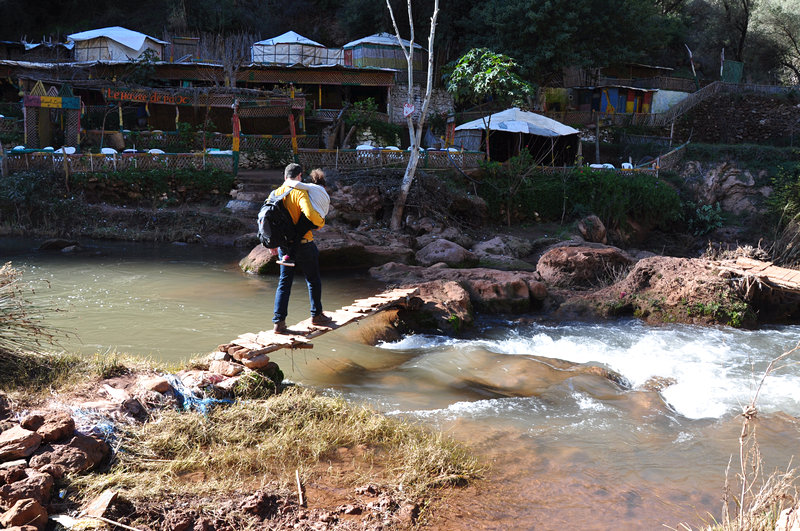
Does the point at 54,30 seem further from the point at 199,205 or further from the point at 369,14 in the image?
the point at 199,205

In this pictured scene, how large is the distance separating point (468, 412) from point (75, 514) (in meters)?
3.72

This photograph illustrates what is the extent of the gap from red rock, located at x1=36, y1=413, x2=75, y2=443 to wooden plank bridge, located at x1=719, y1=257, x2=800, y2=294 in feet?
34.1

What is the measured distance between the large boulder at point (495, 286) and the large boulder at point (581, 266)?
58 centimetres

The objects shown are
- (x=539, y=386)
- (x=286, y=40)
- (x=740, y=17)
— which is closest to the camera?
(x=539, y=386)

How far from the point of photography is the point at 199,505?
13.0 feet

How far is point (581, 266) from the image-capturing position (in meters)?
12.4

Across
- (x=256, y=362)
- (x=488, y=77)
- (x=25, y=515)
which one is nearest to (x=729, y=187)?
(x=488, y=77)

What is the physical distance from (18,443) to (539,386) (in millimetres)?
5281

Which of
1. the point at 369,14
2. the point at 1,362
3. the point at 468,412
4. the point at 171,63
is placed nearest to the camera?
the point at 1,362

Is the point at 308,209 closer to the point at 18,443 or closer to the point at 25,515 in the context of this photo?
the point at 18,443

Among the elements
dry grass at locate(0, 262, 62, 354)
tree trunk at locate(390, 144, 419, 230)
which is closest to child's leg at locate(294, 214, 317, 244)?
dry grass at locate(0, 262, 62, 354)

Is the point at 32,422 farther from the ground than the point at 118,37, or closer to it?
closer to it

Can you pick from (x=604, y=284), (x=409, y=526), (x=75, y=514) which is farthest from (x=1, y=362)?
(x=604, y=284)

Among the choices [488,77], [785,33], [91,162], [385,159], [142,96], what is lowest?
[91,162]
